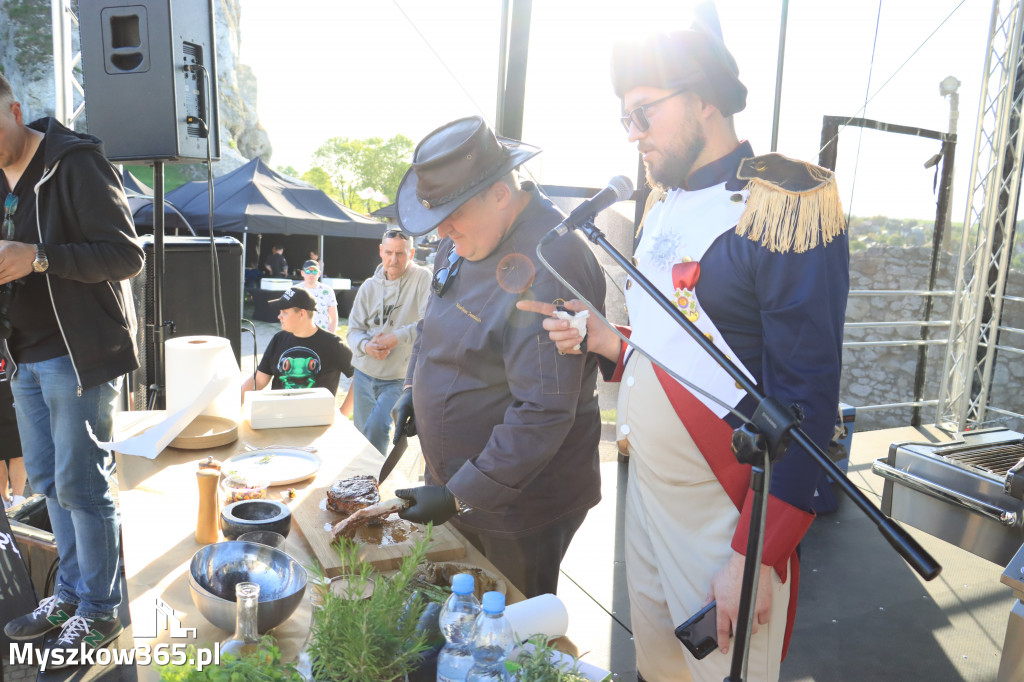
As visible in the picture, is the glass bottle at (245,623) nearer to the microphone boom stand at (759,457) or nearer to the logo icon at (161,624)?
the logo icon at (161,624)

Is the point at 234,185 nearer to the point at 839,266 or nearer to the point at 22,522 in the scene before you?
the point at 22,522

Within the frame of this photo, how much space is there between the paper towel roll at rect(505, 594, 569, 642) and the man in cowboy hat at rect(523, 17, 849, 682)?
0.30 m

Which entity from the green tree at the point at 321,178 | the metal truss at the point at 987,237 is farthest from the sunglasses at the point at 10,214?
the green tree at the point at 321,178

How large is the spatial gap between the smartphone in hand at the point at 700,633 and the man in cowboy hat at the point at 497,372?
1.66 feet

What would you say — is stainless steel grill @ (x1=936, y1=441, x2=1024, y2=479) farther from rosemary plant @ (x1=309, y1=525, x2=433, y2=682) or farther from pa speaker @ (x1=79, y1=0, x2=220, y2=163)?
pa speaker @ (x1=79, y1=0, x2=220, y2=163)

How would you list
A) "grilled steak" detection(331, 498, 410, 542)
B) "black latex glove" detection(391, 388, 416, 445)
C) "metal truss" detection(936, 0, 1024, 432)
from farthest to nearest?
"metal truss" detection(936, 0, 1024, 432), "black latex glove" detection(391, 388, 416, 445), "grilled steak" detection(331, 498, 410, 542)

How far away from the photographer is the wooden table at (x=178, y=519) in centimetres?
117

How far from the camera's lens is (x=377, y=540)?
4.66 ft

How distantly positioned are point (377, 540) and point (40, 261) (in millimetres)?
1597

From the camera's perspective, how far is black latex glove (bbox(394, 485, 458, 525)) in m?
1.43

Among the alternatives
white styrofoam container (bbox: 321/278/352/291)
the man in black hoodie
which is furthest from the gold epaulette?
white styrofoam container (bbox: 321/278/352/291)

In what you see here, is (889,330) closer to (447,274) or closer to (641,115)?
(447,274)

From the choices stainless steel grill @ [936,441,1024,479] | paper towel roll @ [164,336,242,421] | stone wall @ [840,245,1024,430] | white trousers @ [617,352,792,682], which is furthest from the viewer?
stone wall @ [840,245,1024,430]

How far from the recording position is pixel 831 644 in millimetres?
2721
